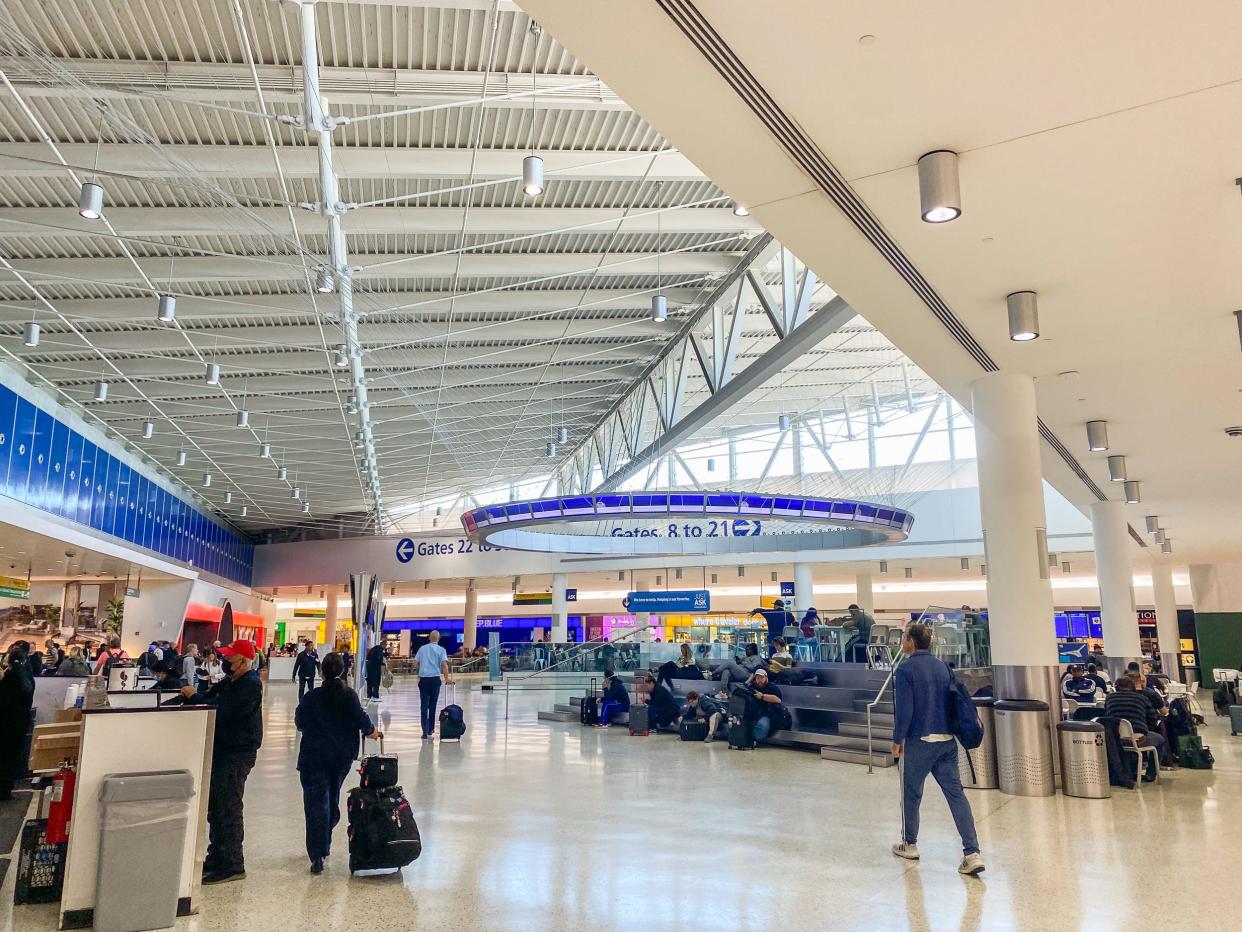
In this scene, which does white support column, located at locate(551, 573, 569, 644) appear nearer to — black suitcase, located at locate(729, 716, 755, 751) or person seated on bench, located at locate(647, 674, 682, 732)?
person seated on bench, located at locate(647, 674, 682, 732)

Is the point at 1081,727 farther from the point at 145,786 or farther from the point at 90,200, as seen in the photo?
the point at 90,200

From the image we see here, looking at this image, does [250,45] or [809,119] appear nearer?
[809,119]

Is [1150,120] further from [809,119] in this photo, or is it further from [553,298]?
[553,298]

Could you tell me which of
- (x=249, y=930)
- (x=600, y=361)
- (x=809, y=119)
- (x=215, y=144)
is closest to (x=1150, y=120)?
(x=809, y=119)

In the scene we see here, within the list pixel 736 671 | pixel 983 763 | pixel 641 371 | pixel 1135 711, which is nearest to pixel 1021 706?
pixel 983 763

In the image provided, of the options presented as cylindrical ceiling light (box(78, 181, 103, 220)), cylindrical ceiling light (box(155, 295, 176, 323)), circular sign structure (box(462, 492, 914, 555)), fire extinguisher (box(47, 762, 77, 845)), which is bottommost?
fire extinguisher (box(47, 762, 77, 845))

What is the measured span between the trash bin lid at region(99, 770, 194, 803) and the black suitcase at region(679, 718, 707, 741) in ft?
31.9

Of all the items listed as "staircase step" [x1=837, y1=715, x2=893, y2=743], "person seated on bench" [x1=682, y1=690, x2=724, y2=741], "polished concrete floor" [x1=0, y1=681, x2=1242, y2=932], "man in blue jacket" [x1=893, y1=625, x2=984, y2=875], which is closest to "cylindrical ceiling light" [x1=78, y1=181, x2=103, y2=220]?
"polished concrete floor" [x1=0, y1=681, x2=1242, y2=932]

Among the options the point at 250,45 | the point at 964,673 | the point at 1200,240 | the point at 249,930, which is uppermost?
the point at 250,45

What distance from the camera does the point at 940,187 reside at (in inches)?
217

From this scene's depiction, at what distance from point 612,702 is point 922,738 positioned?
11.3m

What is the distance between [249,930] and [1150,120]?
22.1ft

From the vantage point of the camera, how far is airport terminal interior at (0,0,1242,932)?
4.96 meters

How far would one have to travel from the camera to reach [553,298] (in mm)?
17672
